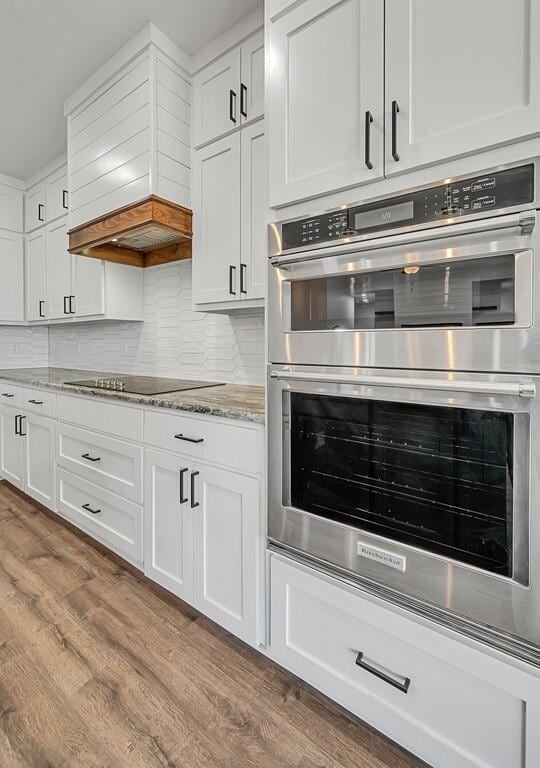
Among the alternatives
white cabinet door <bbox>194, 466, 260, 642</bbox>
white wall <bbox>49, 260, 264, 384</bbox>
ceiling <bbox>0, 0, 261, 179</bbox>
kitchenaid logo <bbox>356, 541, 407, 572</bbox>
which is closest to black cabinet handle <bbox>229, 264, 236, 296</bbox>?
white wall <bbox>49, 260, 264, 384</bbox>

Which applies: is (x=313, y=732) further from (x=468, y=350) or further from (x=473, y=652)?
(x=468, y=350)

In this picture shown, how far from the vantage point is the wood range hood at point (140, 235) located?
1979 millimetres

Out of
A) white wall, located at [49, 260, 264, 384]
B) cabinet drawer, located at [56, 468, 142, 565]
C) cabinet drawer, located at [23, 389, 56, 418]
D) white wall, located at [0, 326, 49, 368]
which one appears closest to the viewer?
cabinet drawer, located at [56, 468, 142, 565]

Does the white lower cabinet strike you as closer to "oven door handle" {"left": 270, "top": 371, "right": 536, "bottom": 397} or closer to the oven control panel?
"oven door handle" {"left": 270, "top": 371, "right": 536, "bottom": 397}

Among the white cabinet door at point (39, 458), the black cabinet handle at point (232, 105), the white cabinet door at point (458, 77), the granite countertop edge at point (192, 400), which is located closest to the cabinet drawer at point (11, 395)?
the white cabinet door at point (39, 458)

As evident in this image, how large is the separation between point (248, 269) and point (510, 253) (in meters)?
1.18

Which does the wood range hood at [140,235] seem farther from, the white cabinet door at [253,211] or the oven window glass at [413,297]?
the oven window glass at [413,297]

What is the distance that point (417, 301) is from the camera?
3.43 feet

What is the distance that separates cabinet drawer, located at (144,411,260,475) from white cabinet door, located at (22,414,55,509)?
1.18 meters

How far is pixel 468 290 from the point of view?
38.1 inches

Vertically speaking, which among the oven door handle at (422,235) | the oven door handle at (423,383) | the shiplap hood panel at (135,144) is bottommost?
the oven door handle at (423,383)

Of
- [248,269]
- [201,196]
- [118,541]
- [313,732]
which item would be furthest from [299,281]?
[118,541]

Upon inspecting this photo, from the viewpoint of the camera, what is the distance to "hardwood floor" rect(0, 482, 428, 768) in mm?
1163

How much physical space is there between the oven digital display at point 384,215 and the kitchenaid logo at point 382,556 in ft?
3.01
